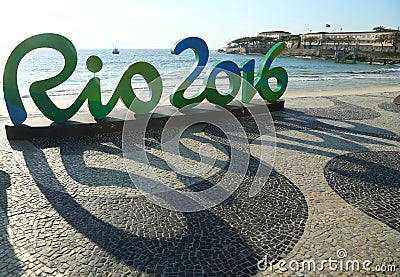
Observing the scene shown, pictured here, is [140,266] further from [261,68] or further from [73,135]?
[261,68]

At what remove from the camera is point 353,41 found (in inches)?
3647

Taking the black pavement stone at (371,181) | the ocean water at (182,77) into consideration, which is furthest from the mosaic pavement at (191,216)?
the ocean water at (182,77)

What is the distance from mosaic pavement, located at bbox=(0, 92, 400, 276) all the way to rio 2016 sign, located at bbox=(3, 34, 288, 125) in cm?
Answer: 111

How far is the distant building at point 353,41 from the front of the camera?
271 feet

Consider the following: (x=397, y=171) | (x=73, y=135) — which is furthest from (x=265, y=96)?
(x=73, y=135)

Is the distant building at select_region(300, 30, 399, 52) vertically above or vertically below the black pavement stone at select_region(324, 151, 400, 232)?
above

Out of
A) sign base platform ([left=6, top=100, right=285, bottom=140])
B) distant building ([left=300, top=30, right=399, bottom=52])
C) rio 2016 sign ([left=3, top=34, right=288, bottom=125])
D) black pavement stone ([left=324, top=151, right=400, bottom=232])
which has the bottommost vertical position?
black pavement stone ([left=324, top=151, right=400, bottom=232])

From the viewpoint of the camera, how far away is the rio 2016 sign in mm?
7816

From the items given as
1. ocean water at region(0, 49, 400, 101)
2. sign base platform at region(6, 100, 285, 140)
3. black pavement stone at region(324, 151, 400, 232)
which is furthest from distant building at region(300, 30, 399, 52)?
sign base platform at region(6, 100, 285, 140)

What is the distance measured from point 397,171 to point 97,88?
783 centimetres

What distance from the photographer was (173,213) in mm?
4906

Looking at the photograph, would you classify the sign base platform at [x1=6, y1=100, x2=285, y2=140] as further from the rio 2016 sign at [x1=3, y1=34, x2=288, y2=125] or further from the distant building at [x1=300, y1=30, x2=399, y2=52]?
the distant building at [x1=300, y1=30, x2=399, y2=52]

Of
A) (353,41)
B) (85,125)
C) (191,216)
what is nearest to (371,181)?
(191,216)

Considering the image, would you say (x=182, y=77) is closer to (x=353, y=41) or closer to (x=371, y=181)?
(x=371, y=181)
